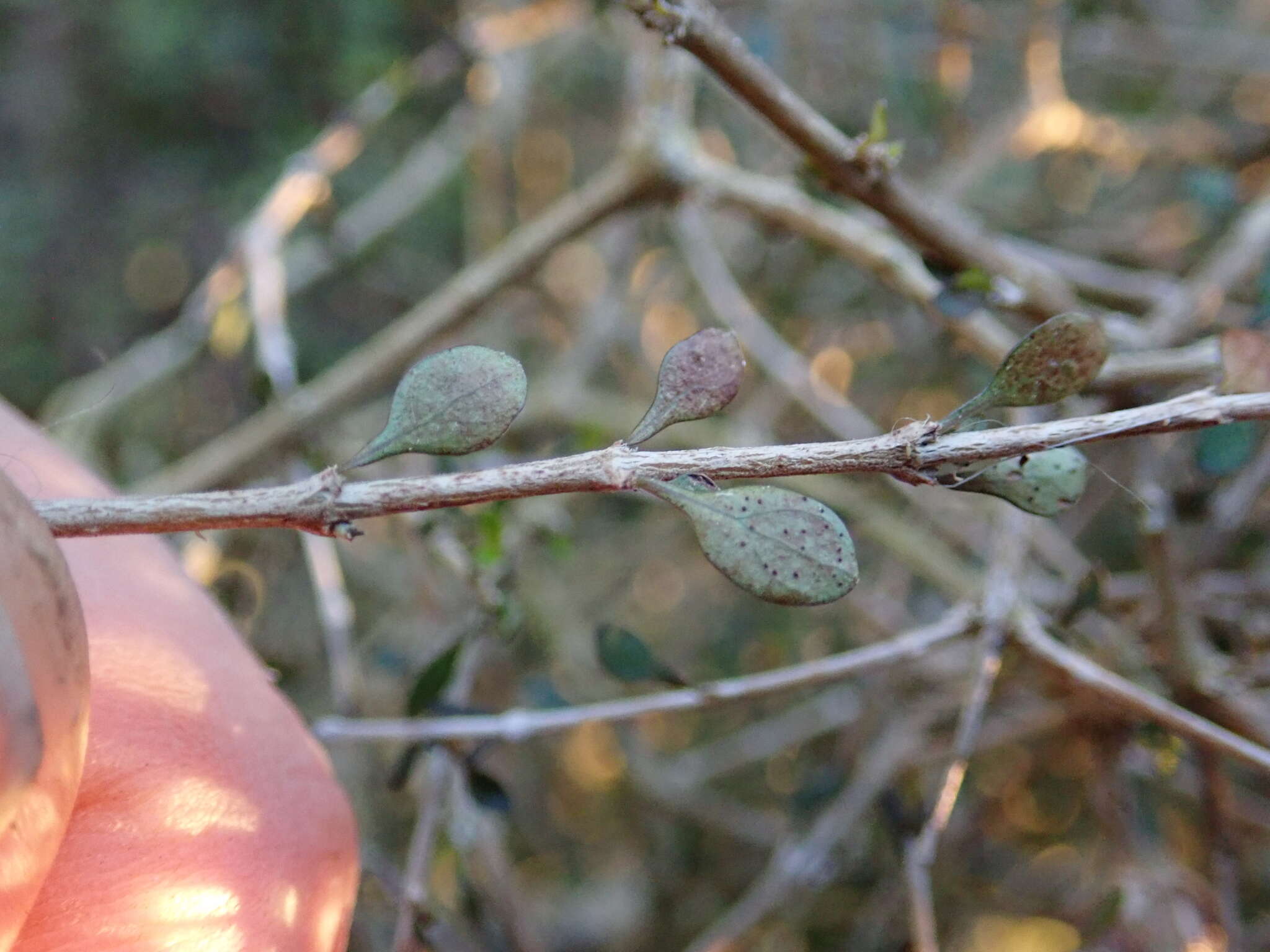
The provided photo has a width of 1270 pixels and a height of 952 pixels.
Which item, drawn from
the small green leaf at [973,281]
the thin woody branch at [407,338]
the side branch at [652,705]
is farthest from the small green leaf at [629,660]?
the thin woody branch at [407,338]

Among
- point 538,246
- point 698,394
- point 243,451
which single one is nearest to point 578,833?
point 243,451

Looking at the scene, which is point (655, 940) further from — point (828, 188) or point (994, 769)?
point (828, 188)

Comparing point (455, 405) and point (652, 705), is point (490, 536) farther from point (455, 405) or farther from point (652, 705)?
point (455, 405)

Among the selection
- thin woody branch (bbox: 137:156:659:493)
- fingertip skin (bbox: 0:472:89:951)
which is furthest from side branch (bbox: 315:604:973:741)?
thin woody branch (bbox: 137:156:659:493)

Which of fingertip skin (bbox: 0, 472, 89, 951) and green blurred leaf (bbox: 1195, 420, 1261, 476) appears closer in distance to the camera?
fingertip skin (bbox: 0, 472, 89, 951)

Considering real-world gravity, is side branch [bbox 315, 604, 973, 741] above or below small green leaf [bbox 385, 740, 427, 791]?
above

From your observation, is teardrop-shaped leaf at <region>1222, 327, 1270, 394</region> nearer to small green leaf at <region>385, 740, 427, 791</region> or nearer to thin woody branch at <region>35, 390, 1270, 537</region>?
thin woody branch at <region>35, 390, 1270, 537</region>

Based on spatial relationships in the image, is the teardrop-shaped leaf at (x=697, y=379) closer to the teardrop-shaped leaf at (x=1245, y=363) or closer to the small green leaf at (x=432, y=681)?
the teardrop-shaped leaf at (x=1245, y=363)
